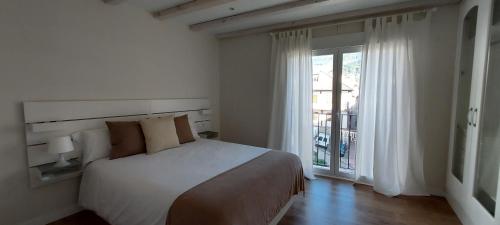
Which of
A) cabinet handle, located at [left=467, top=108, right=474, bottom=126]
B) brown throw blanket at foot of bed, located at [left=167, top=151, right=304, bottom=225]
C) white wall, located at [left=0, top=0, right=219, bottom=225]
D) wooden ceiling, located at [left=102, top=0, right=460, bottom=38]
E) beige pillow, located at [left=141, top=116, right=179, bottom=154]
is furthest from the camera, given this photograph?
wooden ceiling, located at [left=102, top=0, right=460, bottom=38]

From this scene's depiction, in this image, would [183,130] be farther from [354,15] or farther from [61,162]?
[354,15]

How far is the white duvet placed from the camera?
5.13 feet

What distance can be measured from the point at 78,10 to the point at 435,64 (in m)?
4.05

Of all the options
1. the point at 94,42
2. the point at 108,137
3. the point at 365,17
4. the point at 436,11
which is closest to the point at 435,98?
the point at 436,11

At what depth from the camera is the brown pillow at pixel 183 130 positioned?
9.67 ft

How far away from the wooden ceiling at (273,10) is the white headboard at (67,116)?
3.87 feet

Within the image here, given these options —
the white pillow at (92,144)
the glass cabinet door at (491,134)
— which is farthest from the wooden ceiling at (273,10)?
the white pillow at (92,144)

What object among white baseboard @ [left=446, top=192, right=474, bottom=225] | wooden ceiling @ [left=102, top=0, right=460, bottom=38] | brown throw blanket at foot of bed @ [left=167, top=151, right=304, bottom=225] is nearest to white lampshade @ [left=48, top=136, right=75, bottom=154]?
brown throw blanket at foot of bed @ [left=167, top=151, right=304, bottom=225]

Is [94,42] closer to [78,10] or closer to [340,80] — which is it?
[78,10]

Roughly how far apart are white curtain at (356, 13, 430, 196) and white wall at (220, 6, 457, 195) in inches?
5.7

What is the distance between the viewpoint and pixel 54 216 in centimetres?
224

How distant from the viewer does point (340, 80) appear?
321 cm

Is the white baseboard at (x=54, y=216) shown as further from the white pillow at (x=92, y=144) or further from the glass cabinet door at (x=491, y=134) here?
the glass cabinet door at (x=491, y=134)

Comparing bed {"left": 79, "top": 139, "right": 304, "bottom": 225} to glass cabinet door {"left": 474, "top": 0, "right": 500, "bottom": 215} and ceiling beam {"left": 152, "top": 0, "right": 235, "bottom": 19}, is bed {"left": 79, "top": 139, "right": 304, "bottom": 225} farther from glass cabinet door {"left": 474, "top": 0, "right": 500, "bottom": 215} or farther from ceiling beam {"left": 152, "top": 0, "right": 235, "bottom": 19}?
ceiling beam {"left": 152, "top": 0, "right": 235, "bottom": 19}
